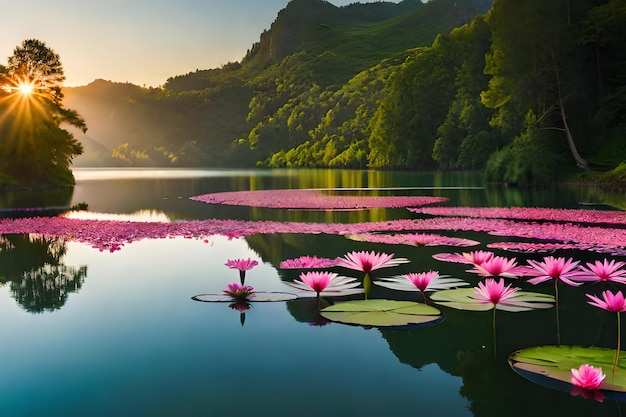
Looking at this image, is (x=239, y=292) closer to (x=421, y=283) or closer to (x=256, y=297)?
(x=256, y=297)

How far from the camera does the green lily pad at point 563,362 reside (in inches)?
197

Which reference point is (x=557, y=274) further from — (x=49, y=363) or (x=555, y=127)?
(x=555, y=127)

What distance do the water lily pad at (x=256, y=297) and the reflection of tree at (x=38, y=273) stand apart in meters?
2.17

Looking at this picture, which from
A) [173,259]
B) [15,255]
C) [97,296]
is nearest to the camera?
[97,296]

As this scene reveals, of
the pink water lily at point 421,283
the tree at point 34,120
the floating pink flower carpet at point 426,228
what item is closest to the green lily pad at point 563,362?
the pink water lily at point 421,283

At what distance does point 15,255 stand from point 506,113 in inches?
2020

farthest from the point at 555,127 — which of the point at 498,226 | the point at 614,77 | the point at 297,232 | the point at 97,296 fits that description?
the point at 97,296

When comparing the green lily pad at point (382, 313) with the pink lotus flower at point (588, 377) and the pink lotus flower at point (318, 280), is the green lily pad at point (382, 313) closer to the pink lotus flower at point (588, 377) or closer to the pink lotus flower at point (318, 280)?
the pink lotus flower at point (318, 280)

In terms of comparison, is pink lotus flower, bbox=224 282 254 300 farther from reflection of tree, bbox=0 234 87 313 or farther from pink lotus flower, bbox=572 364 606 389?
pink lotus flower, bbox=572 364 606 389

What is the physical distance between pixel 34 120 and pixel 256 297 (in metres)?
48.0

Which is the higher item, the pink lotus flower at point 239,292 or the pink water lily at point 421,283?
the pink water lily at point 421,283

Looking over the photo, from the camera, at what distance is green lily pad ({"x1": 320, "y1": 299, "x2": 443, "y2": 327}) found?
6.89m

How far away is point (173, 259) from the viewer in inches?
525

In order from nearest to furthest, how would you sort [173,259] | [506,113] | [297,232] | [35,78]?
[173,259] → [297,232] → [35,78] → [506,113]
